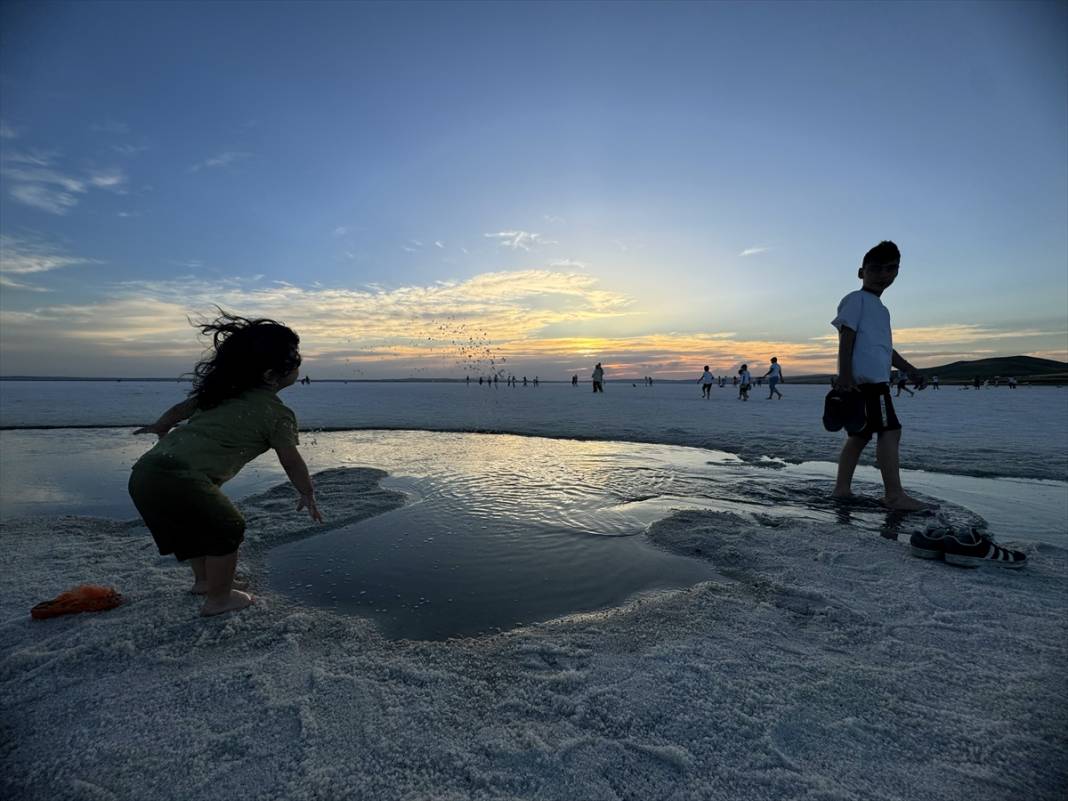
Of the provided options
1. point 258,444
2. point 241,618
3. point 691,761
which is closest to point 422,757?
point 691,761

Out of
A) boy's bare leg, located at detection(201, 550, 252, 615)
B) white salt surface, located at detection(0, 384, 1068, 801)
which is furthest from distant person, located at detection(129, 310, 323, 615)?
white salt surface, located at detection(0, 384, 1068, 801)

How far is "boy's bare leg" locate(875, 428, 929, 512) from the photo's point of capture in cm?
500

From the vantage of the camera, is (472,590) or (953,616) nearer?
(953,616)

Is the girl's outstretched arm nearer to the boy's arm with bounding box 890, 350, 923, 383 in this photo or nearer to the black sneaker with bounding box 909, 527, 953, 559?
the black sneaker with bounding box 909, 527, 953, 559

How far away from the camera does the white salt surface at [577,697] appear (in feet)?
5.22

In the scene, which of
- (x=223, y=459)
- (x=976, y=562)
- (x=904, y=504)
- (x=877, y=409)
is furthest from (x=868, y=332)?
(x=223, y=459)

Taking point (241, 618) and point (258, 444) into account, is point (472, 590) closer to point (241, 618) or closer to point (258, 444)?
point (241, 618)

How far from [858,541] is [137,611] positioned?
4.99 meters

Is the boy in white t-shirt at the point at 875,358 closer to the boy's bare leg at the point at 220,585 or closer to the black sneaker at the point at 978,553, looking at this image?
the black sneaker at the point at 978,553

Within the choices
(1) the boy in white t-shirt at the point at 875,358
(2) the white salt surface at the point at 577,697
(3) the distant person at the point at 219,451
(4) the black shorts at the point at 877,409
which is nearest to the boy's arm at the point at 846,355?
(1) the boy in white t-shirt at the point at 875,358

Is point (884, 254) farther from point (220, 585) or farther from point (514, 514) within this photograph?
point (220, 585)

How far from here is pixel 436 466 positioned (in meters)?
7.57

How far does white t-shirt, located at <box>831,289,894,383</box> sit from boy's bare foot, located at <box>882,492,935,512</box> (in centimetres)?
121

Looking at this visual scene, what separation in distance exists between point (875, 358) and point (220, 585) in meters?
5.95
